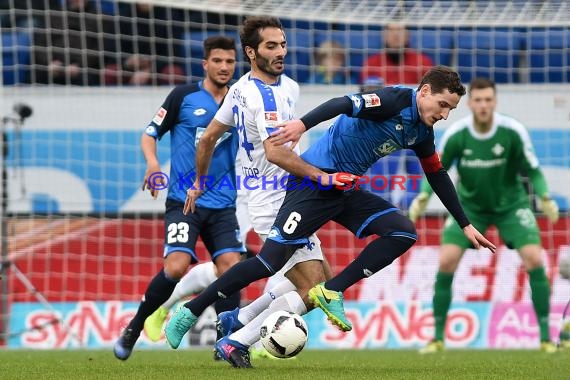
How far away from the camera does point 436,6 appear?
1253 centimetres

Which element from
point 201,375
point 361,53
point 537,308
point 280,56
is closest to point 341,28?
point 361,53

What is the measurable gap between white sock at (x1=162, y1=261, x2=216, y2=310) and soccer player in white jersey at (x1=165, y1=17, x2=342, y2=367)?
131 cm

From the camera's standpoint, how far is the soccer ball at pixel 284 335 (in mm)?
6656

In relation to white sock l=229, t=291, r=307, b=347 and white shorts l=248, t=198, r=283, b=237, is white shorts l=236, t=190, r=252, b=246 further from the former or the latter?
white sock l=229, t=291, r=307, b=347

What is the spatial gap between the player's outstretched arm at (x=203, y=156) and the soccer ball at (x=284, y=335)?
141 cm

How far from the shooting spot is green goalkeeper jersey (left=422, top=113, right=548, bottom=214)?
405 inches

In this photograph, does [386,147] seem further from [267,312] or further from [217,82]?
[217,82]

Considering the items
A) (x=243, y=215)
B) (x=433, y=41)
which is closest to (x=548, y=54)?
(x=433, y=41)

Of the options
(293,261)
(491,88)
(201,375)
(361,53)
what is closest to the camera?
(201,375)

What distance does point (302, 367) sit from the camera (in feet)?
24.3

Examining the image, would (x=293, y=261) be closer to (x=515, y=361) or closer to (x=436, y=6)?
(x=515, y=361)

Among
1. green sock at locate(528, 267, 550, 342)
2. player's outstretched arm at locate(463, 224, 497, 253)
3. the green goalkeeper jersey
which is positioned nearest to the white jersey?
player's outstretched arm at locate(463, 224, 497, 253)

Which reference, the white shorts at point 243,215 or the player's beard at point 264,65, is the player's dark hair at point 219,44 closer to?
the player's beard at point 264,65

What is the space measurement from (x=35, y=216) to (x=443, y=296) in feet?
15.1
